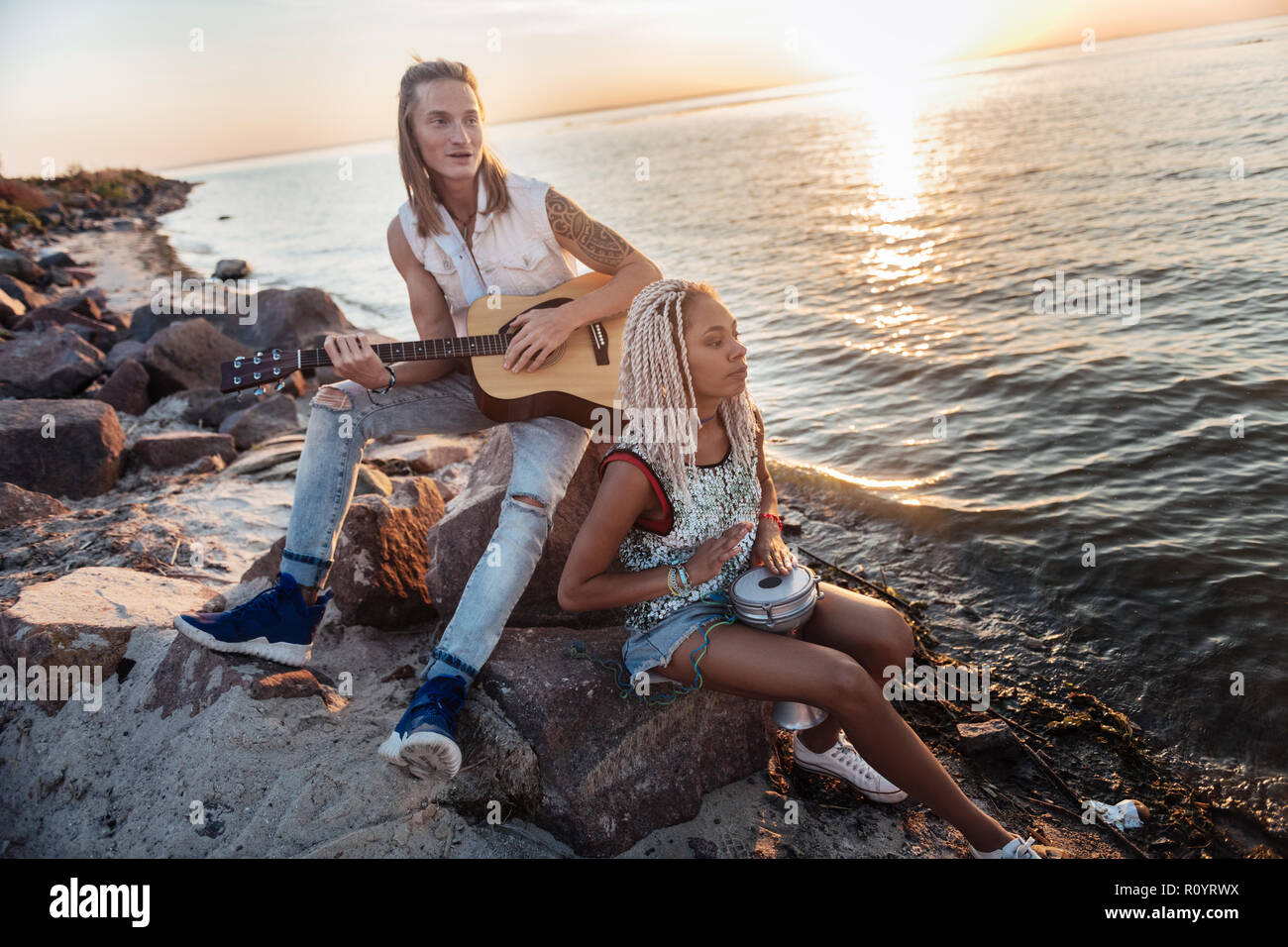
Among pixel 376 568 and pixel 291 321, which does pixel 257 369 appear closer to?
pixel 376 568

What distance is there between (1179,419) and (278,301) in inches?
425

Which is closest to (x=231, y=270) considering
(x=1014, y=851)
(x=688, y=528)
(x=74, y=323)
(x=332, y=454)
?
(x=74, y=323)

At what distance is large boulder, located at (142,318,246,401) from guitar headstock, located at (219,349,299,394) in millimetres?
6177

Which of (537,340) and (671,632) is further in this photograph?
(537,340)

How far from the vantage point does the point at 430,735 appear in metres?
2.73

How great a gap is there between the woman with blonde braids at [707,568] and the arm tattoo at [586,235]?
996 mm

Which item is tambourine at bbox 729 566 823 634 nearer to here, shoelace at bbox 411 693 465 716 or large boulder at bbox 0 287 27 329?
shoelace at bbox 411 693 465 716

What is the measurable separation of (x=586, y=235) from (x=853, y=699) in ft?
8.08

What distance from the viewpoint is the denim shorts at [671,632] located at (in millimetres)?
2871

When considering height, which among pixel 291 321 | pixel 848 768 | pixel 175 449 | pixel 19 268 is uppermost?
pixel 19 268

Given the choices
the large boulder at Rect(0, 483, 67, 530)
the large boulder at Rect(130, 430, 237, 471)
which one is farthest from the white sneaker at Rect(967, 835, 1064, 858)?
the large boulder at Rect(130, 430, 237, 471)

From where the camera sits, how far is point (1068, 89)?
111 feet

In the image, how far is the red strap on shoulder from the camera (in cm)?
281

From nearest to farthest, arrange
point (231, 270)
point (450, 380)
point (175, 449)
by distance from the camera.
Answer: point (450, 380), point (175, 449), point (231, 270)
